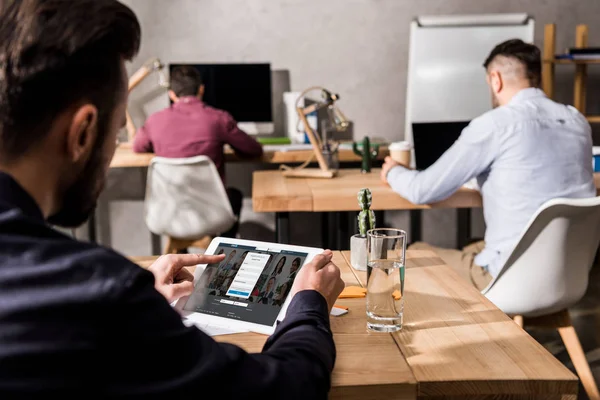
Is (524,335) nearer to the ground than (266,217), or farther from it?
farther from it

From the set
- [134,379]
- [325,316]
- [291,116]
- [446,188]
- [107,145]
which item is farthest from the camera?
[291,116]

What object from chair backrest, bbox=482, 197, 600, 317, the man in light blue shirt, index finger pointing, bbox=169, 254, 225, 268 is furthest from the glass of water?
the man in light blue shirt

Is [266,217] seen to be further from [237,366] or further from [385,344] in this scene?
[237,366]

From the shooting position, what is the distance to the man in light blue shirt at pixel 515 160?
2.26m

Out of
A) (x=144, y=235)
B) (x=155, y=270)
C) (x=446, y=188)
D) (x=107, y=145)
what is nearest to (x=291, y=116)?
(x=144, y=235)

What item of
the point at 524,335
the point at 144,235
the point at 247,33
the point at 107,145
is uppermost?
the point at 247,33

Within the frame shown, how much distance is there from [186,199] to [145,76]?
139cm

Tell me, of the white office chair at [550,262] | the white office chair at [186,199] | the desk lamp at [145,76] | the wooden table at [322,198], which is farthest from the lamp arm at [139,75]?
the white office chair at [550,262]

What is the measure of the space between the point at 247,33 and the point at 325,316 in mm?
3667

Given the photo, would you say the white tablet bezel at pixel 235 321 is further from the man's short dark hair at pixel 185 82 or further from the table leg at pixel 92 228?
the table leg at pixel 92 228

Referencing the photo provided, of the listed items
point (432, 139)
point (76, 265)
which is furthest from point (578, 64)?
point (76, 265)

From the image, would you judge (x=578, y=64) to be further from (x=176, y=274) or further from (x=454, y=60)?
(x=176, y=274)

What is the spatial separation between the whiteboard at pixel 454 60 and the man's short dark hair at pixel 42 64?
142 inches

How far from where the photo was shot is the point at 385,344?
42.3 inches
